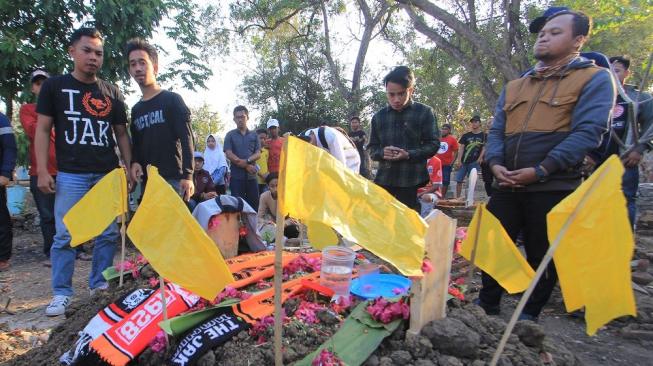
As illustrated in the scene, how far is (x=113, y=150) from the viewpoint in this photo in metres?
3.34

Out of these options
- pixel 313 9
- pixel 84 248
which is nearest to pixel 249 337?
pixel 84 248

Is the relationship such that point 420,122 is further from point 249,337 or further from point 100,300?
point 100,300

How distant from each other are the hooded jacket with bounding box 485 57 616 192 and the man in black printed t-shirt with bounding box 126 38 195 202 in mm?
2407

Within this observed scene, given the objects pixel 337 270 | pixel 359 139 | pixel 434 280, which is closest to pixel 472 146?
pixel 359 139

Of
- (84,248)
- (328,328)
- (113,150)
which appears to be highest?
(113,150)

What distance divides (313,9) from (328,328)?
15758 mm

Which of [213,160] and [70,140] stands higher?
[70,140]

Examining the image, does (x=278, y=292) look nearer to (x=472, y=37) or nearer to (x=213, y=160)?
(x=213, y=160)

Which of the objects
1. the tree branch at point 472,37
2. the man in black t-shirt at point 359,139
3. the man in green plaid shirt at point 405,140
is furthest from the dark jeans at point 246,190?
the tree branch at point 472,37

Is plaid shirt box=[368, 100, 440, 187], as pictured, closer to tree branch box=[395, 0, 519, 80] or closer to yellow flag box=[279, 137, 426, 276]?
yellow flag box=[279, 137, 426, 276]

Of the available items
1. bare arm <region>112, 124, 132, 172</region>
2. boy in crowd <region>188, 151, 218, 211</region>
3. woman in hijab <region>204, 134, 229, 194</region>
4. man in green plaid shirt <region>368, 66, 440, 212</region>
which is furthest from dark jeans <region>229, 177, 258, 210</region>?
man in green plaid shirt <region>368, 66, 440, 212</region>

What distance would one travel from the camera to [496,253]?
2.15m

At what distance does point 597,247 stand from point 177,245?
1652 mm

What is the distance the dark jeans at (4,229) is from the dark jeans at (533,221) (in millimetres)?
4859
